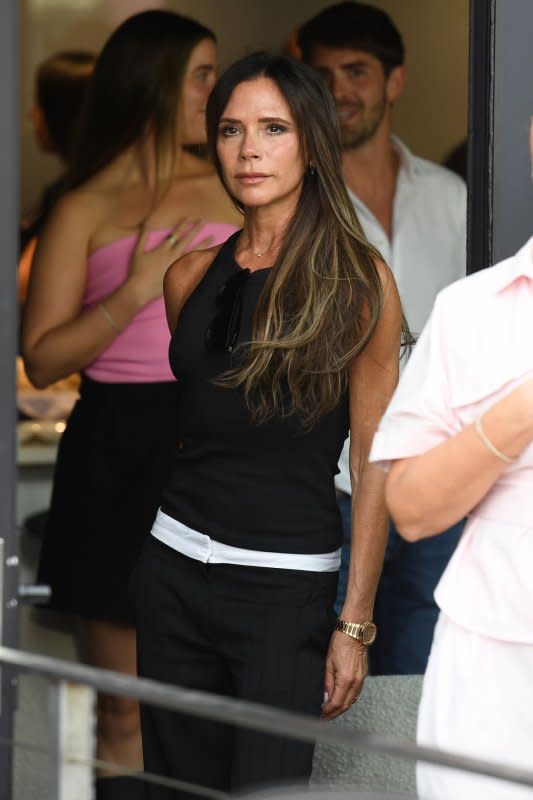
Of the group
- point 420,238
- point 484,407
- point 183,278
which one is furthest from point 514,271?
point 420,238

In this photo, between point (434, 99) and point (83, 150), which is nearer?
point (83, 150)

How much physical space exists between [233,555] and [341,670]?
0.24m

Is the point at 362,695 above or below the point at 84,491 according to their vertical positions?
below

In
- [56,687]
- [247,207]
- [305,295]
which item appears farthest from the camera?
[247,207]

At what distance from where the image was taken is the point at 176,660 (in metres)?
2.07

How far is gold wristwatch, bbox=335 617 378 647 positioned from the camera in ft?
6.70

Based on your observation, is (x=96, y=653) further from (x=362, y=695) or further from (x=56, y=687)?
(x=56, y=687)

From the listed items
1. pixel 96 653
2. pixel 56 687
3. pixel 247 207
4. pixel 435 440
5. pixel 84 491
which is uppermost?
pixel 247 207

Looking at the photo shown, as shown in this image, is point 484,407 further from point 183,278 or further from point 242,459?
point 183,278

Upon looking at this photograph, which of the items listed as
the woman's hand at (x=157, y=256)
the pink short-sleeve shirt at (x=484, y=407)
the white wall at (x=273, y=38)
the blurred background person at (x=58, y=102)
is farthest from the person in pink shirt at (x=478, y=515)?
the blurred background person at (x=58, y=102)

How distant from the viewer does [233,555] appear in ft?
6.59

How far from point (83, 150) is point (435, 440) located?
208cm

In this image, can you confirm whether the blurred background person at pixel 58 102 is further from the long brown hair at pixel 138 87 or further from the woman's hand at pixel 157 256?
the woman's hand at pixel 157 256

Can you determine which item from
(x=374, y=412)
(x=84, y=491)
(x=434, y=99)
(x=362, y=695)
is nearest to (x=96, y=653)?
(x=84, y=491)
